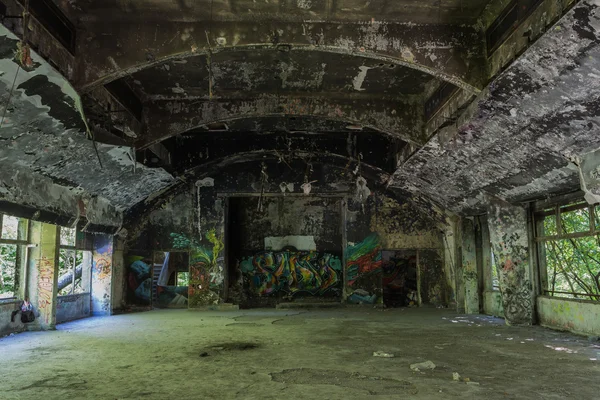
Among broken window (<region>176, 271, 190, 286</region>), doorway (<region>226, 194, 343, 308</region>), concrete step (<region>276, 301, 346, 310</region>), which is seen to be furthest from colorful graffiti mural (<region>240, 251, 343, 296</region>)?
broken window (<region>176, 271, 190, 286</region>)

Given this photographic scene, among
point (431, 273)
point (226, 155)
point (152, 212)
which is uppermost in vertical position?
point (226, 155)

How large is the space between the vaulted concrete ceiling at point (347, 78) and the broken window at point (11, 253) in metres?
1.43

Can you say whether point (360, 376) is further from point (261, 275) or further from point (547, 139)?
A: point (261, 275)

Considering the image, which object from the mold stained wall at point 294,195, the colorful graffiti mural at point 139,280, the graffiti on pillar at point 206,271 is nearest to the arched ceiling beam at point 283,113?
the mold stained wall at point 294,195

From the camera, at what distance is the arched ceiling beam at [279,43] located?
6.61m

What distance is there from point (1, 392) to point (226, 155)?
29.6ft

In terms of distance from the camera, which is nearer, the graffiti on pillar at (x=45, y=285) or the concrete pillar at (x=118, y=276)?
the graffiti on pillar at (x=45, y=285)

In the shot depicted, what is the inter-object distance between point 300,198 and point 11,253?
9.28 m

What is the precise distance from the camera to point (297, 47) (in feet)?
22.0

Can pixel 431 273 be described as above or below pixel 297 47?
below

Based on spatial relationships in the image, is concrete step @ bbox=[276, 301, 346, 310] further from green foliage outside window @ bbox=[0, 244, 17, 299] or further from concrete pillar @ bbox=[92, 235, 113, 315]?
green foliage outside window @ bbox=[0, 244, 17, 299]

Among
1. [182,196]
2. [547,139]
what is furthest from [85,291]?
[547,139]

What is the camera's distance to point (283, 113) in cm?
1004

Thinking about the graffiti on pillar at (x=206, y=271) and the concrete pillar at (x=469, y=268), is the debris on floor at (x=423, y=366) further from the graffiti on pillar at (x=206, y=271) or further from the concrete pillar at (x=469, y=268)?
the graffiti on pillar at (x=206, y=271)
